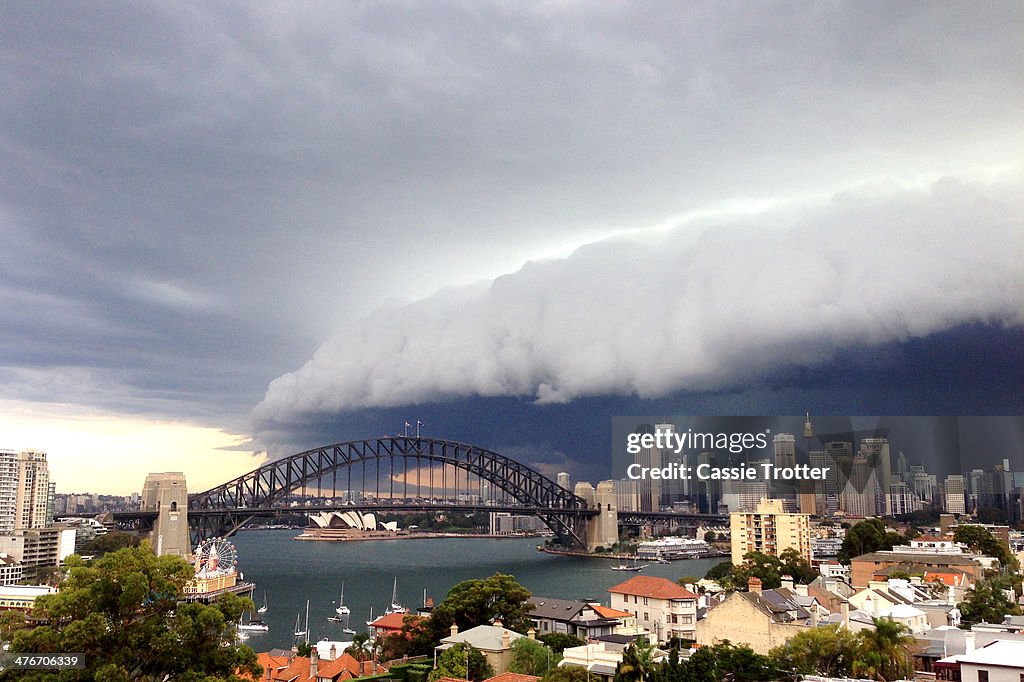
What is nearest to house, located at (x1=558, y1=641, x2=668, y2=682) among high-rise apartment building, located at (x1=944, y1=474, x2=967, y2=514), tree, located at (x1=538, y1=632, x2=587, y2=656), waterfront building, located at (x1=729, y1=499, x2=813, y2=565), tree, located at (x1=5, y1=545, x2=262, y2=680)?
tree, located at (x1=538, y1=632, x2=587, y2=656)

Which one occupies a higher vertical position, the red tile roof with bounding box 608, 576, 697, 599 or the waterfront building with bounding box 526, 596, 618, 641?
the red tile roof with bounding box 608, 576, 697, 599

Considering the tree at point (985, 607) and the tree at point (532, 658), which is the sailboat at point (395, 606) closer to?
the tree at point (532, 658)

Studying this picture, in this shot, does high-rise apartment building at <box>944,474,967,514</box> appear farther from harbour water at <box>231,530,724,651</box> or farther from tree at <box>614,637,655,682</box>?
tree at <box>614,637,655,682</box>

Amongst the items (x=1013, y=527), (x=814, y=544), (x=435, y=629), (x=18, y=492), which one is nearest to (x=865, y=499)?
(x=1013, y=527)

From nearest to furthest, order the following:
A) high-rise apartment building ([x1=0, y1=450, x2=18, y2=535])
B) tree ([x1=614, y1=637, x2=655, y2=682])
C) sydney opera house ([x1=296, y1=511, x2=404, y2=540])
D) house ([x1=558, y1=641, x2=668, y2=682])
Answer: tree ([x1=614, y1=637, x2=655, y2=682]), house ([x1=558, y1=641, x2=668, y2=682]), high-rise apartment building ([x1=0, y1=450, x2=18, y2=535]), sydney opera house ([x1=296, y1=511, x2=404, y2=540])

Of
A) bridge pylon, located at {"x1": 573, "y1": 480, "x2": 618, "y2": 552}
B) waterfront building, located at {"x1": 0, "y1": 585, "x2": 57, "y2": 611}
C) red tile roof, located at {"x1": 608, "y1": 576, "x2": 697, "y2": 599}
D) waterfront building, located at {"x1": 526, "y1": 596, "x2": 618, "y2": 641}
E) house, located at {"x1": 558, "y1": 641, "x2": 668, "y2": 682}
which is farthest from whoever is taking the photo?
bridge pylon, located at {"x1": 573, "y1": 480, "x2": 618, "y2": 552}

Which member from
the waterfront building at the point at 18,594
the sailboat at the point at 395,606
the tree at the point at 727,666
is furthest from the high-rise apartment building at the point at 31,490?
the tree at the point at 727,666

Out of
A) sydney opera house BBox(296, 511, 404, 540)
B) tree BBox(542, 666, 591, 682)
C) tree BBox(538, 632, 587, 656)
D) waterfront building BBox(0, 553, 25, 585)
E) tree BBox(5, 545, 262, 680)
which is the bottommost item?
sydney opera house BBox(296, 511, 404, 540)

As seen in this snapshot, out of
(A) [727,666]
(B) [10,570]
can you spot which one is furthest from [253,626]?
(B) [10,570]
